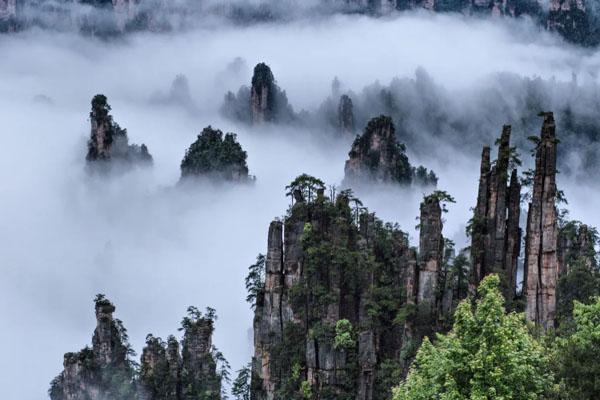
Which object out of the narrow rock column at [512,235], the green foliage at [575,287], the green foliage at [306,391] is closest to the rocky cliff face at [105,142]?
the green foliage at [306,391]

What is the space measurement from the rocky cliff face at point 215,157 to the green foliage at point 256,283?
6032 cm

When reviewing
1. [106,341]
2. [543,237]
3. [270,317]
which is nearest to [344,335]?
[270,317]

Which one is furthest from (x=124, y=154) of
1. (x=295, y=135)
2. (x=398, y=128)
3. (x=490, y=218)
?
(x=490, y=218)

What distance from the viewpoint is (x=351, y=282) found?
7631cm

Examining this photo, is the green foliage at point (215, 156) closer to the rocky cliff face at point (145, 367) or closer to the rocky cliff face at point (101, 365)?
the rocky cliff face at point (145, 367)

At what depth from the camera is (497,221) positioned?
65.8m

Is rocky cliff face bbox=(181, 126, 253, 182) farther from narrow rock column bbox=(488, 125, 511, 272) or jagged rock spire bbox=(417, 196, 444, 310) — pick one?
narrow rock column bbox=(488, 125, 511, 272)

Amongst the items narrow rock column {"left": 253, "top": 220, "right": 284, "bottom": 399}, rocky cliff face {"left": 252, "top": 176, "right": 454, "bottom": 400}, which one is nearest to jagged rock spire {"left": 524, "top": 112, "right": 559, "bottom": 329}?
rocky cliff face {"left": 252, "top": 176, "right": 454, "bottom": 400}

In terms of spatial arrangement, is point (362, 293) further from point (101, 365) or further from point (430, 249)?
point (101, 365)

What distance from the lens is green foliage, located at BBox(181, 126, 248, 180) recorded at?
150875 millimetres

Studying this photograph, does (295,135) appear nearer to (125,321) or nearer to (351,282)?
(125,321)

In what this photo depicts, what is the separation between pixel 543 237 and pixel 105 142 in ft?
357

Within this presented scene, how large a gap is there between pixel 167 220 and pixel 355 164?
7365 cm

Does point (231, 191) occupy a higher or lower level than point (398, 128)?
lower
